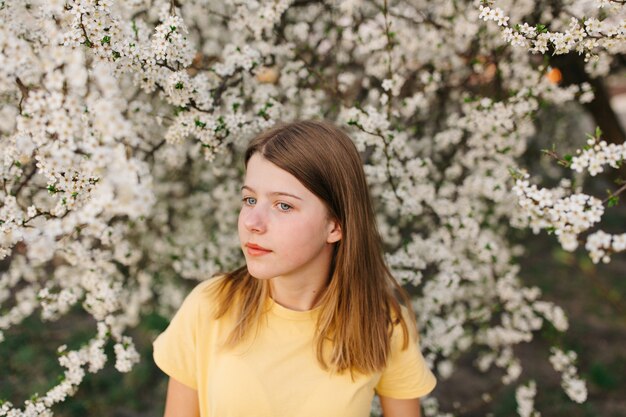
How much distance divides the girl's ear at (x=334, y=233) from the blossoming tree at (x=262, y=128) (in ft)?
1.88

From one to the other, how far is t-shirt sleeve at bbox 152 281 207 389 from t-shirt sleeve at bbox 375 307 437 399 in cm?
73

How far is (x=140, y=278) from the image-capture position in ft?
11.3

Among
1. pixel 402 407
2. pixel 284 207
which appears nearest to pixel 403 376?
pixel 402 407

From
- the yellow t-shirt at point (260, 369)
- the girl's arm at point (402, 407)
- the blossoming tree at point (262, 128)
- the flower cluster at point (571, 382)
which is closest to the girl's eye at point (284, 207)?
the yellow t-shirt at point (260, 369)

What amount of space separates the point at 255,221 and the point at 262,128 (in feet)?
2.58

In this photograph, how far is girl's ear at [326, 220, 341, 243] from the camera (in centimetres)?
185

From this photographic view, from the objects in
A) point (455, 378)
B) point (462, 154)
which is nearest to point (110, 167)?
point (462, 154)

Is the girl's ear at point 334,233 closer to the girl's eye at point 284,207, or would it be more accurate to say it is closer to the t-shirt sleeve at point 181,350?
the girl's eye at point 284,207

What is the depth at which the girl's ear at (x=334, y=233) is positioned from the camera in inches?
72.8

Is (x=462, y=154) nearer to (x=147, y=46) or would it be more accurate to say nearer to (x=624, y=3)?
(x=624, y=3)

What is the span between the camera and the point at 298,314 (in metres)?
1.85

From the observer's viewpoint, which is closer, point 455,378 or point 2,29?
point 2,29

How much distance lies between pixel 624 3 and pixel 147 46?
1.70m

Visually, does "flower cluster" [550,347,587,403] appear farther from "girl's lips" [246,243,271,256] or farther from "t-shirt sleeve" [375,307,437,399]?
"girl's lips" [246,243,271,256]
